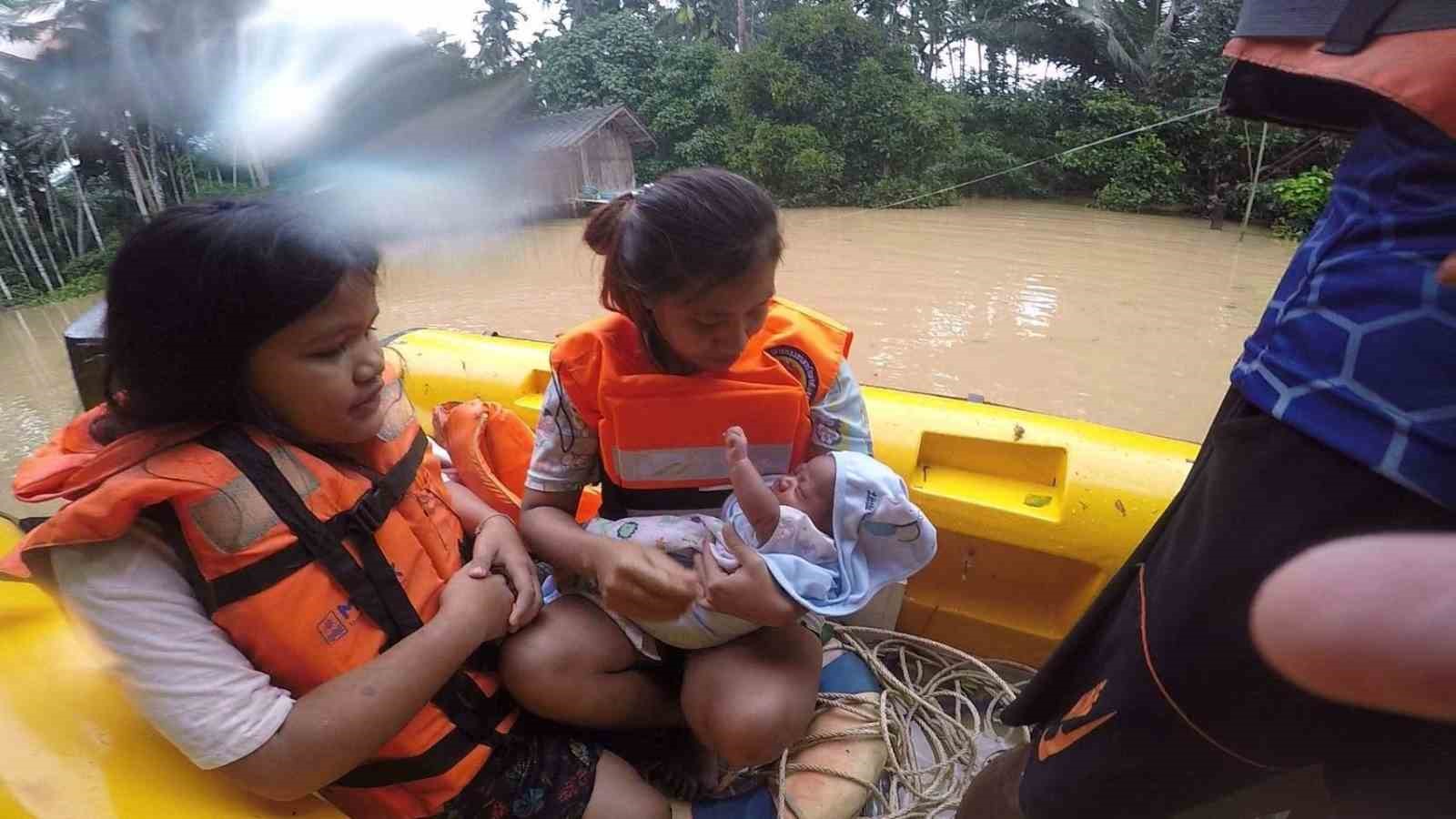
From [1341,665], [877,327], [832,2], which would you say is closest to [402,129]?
[1341,665]

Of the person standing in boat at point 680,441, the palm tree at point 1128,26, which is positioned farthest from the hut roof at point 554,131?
the palm tree at point 1128,26

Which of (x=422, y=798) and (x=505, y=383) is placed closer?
(x=422, y=798)

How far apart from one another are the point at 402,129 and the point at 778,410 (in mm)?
787

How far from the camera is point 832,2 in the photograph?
1278 centimetres

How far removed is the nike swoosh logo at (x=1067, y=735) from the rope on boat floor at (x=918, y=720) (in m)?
0.49

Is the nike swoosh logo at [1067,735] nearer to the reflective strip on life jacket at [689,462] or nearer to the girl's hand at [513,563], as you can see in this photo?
the reflective strip on life jacket at [689,462]

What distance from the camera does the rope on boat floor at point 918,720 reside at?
132 centimetres

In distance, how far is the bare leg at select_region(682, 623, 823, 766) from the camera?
44.0 inches

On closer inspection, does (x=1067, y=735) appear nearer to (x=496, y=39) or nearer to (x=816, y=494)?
(x=816, y=494)

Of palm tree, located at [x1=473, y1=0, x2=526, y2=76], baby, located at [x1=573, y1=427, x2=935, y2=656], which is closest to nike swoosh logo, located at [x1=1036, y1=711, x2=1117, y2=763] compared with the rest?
baby, located at [x1=573, y1=427, x2=935, y2=656]

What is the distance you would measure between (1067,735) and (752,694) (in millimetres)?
464

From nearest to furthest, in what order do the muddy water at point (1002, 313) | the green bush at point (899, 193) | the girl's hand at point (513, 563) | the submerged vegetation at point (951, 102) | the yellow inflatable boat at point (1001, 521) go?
the girl's hand at point (513, 563) < the yellow inflatable boat at point (1001, 521) < the muddy water at point (1002, 313) < the submerged vegetation at point (951, 102) < the green bush at point (899, 193)

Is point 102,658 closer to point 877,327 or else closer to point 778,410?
point 778,410

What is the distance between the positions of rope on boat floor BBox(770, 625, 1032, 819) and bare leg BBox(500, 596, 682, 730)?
0.29m
